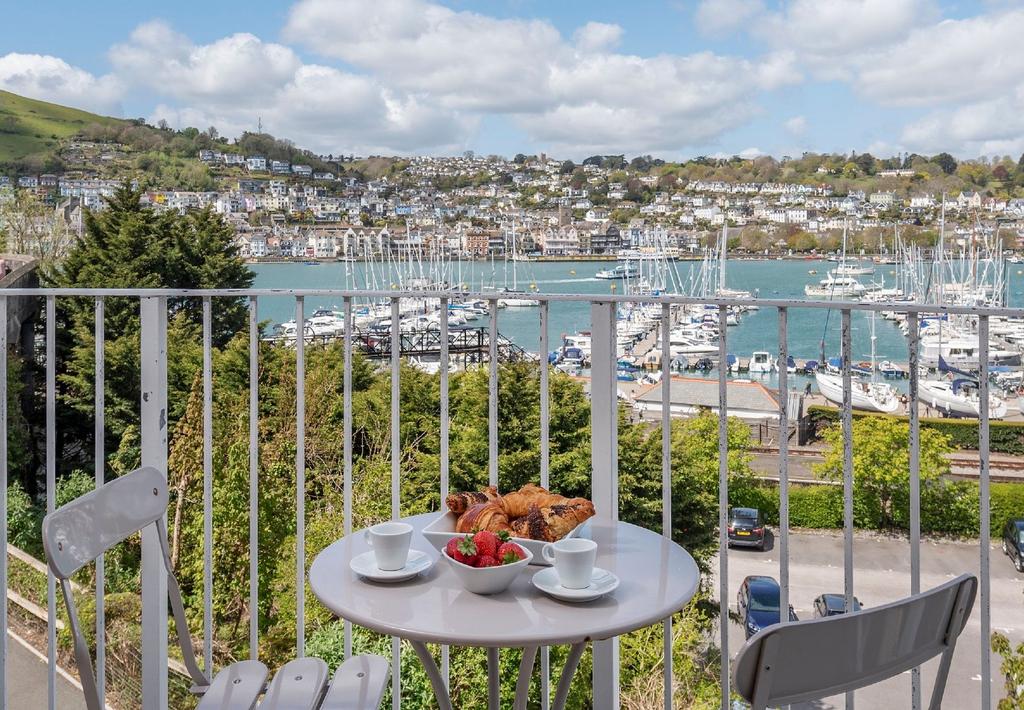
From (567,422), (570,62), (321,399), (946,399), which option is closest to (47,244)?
(321,399)

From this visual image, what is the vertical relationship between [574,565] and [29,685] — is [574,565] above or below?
above

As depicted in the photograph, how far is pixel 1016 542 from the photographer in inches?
652

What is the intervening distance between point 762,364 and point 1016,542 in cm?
1384

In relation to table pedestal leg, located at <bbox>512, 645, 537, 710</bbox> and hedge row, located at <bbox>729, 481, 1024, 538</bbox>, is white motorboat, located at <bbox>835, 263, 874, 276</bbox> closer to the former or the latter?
hedge row, located at <bbox>729, 481, 1024, 538</bbox>

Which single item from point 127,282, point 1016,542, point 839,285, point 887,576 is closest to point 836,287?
point 839,285

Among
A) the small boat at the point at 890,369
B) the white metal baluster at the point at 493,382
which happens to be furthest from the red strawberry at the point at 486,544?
the small boat at the point at 890,369

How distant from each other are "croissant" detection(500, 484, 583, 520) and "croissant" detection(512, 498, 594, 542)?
22 millimetres

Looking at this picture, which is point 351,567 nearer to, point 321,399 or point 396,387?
point 396,387

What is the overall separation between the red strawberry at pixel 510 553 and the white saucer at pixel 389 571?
157 mm

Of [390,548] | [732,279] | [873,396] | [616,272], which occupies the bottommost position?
[873,396]

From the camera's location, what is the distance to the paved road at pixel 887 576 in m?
15.0

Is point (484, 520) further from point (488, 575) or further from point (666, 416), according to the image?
point (666, 416)

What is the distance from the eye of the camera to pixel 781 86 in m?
64.5

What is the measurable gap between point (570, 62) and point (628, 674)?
64.1 metres
